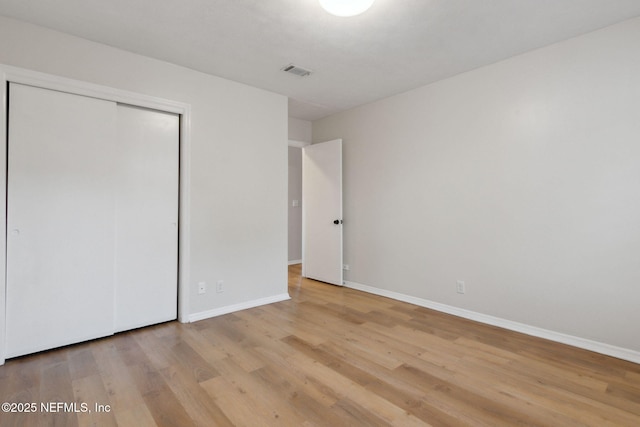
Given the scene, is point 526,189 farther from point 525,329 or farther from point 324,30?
point 324,30

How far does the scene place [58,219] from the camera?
2.55 meters

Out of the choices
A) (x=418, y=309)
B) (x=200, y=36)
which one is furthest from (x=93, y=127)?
(x=418, y=309)

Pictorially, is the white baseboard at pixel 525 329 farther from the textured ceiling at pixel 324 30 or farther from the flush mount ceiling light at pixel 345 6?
the flush mount ceiling light at pixel 345 6

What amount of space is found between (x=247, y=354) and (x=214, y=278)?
→ 1126 millimetres

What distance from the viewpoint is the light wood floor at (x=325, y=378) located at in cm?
176

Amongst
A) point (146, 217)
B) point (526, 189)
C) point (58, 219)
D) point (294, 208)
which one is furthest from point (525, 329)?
point (294, 208)

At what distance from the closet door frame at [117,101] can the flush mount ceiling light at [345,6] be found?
6.10ft

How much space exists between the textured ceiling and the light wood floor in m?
2.57

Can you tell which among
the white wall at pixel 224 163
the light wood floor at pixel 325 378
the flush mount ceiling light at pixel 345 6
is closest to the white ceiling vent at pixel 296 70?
the white wall at pixel 224 163

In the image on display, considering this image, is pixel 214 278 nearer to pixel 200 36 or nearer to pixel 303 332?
pixel 303 332

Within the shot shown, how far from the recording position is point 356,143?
4.52 metres

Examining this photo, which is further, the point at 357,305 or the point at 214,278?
the point at 357,305

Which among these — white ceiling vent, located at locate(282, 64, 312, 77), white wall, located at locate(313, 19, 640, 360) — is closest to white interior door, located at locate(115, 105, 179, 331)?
white ceiling vent, located at locate(282, 64, 312, 77)

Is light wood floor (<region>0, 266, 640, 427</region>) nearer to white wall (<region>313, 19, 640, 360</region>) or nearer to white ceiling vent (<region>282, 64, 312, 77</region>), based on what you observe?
white wall (<region>313, 19, 640, 360</region>)
